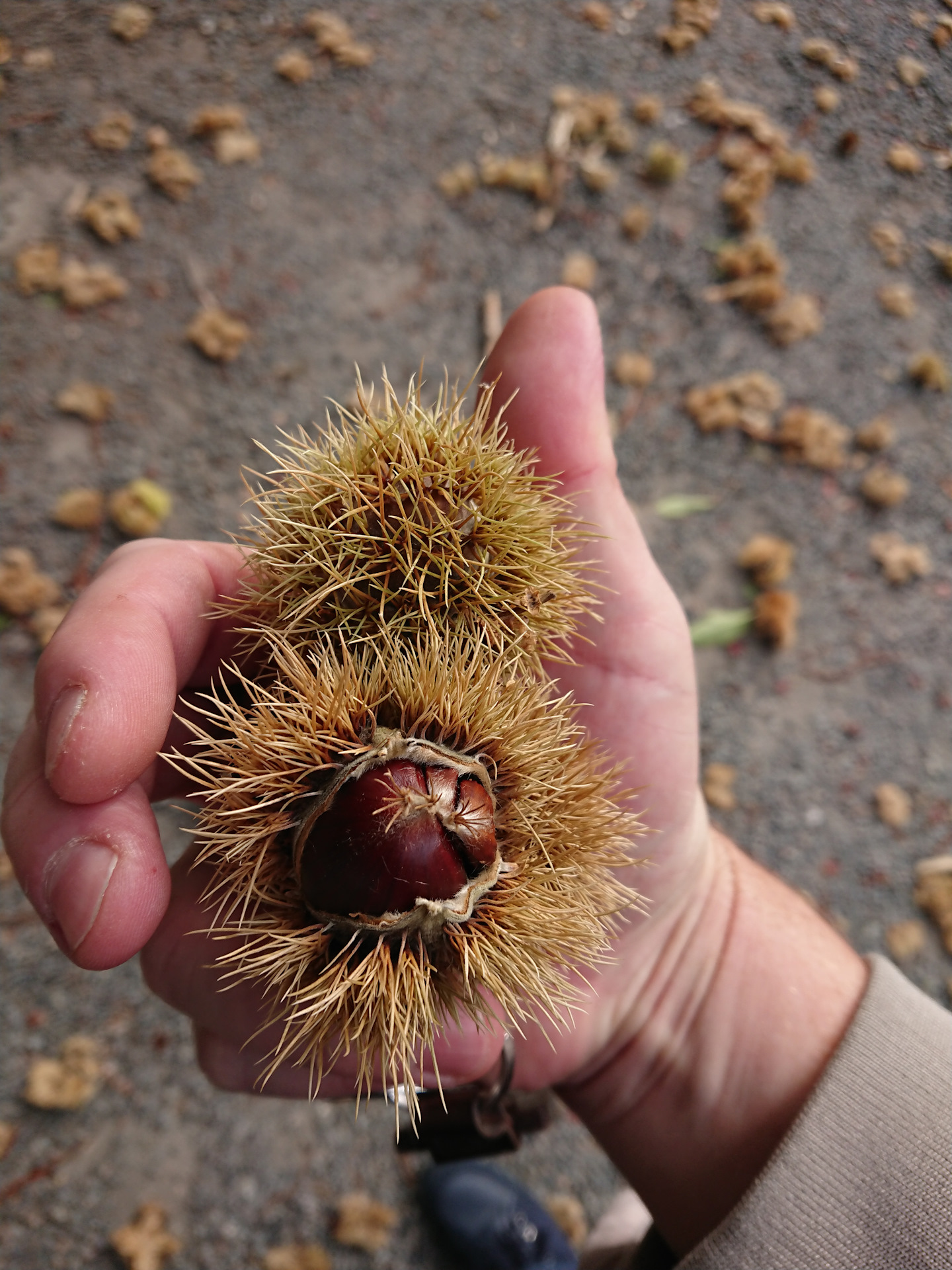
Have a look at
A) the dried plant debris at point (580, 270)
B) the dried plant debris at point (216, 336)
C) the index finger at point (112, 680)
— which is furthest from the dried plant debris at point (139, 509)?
the dried plant debris at point (580, 270)

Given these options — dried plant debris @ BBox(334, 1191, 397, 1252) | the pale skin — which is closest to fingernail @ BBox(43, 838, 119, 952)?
the pale skin

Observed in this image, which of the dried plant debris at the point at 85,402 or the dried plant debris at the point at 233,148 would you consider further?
the dried plant debris at the point at 233,148

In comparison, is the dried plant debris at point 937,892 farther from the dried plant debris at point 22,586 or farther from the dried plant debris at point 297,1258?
the dried plant debris at point 22,586

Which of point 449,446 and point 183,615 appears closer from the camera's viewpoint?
point 449,446

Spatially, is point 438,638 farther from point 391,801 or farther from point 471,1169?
point 471,1169

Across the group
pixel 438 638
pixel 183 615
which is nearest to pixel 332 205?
pixel 183 615

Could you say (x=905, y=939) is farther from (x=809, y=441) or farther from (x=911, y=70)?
(x=911, y=70)
